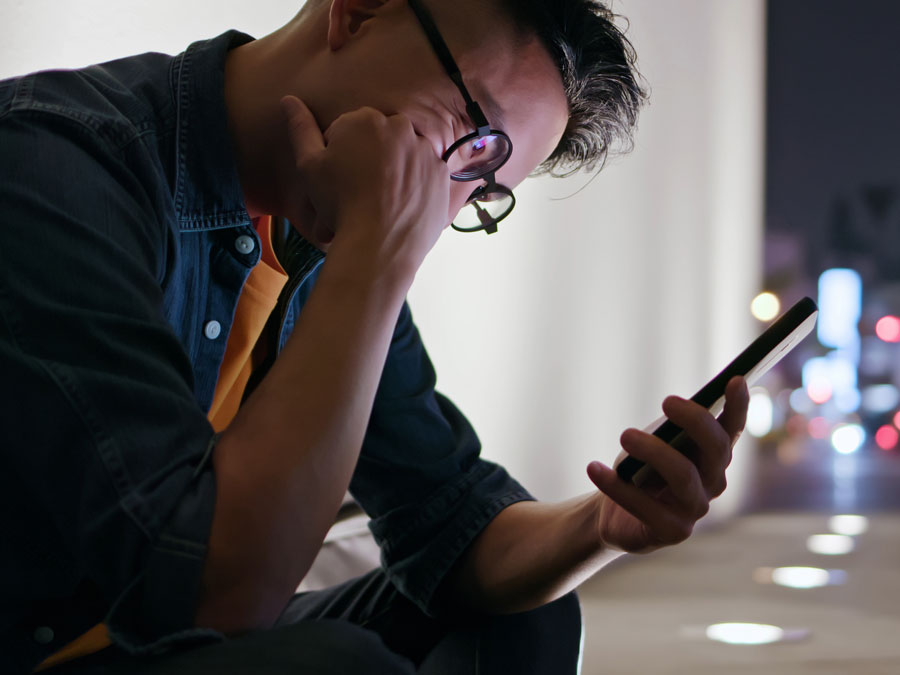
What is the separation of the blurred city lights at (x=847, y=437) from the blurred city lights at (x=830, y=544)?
4707 mm

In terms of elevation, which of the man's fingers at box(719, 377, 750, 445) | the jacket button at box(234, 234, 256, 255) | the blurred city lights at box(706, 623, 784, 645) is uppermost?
the jacket button at box(234, 234, 256, 255)

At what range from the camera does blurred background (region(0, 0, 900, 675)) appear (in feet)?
6.80

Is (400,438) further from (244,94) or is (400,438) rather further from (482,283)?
(482,283)

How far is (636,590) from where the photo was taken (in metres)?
2.86

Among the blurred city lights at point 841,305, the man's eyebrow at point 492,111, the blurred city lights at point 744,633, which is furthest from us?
the blurred city lights at point 841,305

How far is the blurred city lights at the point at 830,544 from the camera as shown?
3.60m

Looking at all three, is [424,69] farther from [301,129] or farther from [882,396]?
[882,396]

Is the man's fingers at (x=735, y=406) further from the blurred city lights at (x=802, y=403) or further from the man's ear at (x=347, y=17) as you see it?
the blurred city lights at (x=802, y=403)

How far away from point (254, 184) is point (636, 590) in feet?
7.63

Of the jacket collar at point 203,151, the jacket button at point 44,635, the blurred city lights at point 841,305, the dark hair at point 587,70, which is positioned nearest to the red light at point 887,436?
the blurred city lights at point 841,305

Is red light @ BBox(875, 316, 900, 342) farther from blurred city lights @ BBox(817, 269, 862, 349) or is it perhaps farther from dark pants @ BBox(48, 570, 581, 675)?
dark pants @ BBox(48, 570, 581, 675)

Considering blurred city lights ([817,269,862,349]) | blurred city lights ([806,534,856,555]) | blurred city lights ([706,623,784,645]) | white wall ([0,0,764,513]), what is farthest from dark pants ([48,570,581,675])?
blurred city lights ([817,269,862,349])

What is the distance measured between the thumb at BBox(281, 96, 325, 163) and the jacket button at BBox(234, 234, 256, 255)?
0.12 m

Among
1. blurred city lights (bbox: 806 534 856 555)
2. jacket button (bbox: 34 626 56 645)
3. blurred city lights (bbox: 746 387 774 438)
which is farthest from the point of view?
blurred city lights (bbox: 746 387 774 438)
